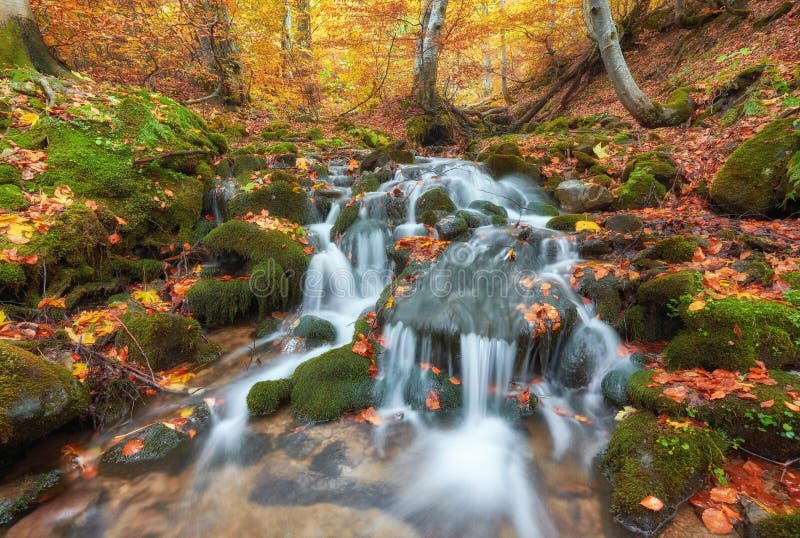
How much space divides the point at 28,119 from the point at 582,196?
9.40m

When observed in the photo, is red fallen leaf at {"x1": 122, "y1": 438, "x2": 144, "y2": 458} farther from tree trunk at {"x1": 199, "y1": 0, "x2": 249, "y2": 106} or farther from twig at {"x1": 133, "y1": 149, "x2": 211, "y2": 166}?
tree trunk at {"x1": 199, "y1": 0, "x2": 249, "y2": 106}

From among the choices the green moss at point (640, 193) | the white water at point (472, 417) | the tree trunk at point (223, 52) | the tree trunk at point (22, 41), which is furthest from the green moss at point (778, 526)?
the tree trunk at point (223, 52)

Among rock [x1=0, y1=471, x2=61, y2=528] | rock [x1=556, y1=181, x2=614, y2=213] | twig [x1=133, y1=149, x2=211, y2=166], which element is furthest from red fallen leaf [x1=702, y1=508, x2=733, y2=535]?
twig [x1=133, y1=149, x2=211, y2=166]

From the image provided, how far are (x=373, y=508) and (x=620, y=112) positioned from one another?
13254 mm

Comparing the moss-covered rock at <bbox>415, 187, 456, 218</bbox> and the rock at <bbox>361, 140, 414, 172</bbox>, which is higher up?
the rock at <bbox>361, 140, 414, 172</bbox>

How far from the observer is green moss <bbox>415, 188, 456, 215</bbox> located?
694 cm

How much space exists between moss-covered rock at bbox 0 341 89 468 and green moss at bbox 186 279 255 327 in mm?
2002

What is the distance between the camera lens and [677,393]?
9.65ft

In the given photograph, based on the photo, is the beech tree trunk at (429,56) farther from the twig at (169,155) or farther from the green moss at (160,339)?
the green moss at (160,339)

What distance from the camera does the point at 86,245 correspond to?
4.71 m

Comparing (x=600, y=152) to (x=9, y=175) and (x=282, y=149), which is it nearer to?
(x=282, y=149)

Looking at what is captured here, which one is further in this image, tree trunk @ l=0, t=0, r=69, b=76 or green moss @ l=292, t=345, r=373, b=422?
tree trunk @ l=0, t=0, r=69, b=76

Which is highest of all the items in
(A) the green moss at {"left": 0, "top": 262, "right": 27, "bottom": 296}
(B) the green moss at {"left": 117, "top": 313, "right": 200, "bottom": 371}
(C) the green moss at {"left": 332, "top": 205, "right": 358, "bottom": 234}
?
(C) the green moss at {"left": 332, "top": 205, "right": 358, "bottom": 234}

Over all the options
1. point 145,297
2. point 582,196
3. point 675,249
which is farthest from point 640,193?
point 145,297
